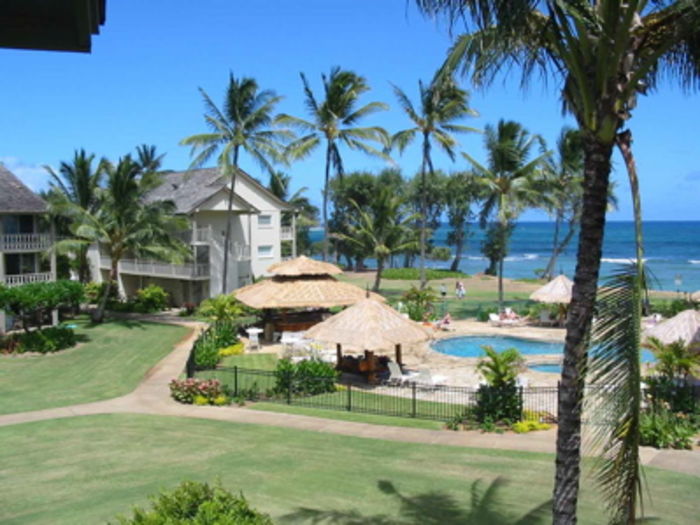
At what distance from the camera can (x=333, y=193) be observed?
266ft

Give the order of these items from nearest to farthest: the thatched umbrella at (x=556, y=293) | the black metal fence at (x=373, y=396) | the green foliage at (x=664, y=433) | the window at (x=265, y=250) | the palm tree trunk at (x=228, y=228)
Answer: the green foliage at (x=664, y=433) < the black metal fence at (x=373, y=396) < the thatched umbrella at (x=556, y=293) < the palm tree trunk at (x=228, y=228) < the window at (x=265, y=250)

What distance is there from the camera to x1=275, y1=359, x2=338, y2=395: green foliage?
2032cm

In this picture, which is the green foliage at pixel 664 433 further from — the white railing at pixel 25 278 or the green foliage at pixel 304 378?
A: the white railing at pixel 25 278

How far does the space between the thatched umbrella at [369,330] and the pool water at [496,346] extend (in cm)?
691

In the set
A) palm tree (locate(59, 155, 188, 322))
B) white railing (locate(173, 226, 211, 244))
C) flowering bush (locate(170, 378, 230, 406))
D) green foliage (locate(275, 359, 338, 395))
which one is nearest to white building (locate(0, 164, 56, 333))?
palm tree (locate(59, 155, 188, 322))

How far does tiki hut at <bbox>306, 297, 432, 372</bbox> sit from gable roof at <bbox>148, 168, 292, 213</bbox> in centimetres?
2168

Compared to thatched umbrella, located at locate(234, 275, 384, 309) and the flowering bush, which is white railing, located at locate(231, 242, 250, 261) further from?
the flowering bush

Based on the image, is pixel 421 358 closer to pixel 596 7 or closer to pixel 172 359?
pixel 172 359

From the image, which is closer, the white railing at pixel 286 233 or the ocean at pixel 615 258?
the white railing at pixel 286 233

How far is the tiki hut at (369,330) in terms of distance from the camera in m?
20.9

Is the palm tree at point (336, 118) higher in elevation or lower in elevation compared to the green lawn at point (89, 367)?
higher

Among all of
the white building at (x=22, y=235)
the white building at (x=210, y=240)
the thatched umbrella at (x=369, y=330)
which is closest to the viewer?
the thatched umbrella at (x=369, y=330)

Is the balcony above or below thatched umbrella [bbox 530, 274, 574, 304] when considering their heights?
above

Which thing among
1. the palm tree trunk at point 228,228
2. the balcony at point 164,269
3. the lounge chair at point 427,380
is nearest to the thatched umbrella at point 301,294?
the lounge chair at point 427,380
